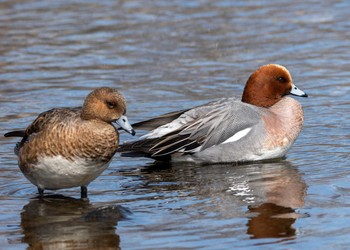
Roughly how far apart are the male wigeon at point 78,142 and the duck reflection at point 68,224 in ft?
0.65


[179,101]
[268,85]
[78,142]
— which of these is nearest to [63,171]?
[78,142]

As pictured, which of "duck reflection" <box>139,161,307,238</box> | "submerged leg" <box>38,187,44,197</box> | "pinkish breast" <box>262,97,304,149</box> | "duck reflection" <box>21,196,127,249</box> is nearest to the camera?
"duck reflection" <box>21,196,127,249</box>

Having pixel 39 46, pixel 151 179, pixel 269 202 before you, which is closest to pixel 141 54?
pixel 39 46

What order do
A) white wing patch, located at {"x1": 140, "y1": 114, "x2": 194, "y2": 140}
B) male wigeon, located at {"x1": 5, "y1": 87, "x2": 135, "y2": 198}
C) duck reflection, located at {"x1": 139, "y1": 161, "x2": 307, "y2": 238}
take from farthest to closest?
white wing patch, located at {"x1": 140, "y1": 114, "x2": 194, "y2": 140}, male wigeon, located at {"x1": 5, "y1": 87, "x2": 135, "y2": 198}, duck reflection, located at {"x1": 139, "y1": 161, "x2": 307, "y2": 238}

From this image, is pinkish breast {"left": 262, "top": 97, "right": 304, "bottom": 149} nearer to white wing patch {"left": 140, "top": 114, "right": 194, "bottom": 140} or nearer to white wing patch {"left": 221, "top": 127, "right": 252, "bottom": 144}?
white wing patch {"left": 221, "top": 127, "right": 252, "bottom": 144}

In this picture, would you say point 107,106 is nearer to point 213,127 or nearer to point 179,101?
point 213,127

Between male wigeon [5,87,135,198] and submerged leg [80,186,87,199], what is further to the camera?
submerged leg [80,186,87,199]

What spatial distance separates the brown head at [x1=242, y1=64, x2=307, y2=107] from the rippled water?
50 centimetres

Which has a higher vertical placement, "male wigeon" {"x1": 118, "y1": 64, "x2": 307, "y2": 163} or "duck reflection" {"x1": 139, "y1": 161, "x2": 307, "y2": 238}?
"male wigeon" {"x1": 118, "y1": 64, "x2": 307, "y2": 163}

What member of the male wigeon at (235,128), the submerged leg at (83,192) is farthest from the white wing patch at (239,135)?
the submerged leg at (83,192)

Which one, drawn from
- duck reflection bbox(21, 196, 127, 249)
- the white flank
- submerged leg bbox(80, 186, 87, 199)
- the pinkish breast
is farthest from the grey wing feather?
the white flank

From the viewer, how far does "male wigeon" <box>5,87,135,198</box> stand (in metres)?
6.11

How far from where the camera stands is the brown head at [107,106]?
6.18 m

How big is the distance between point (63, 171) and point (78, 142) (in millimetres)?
235
